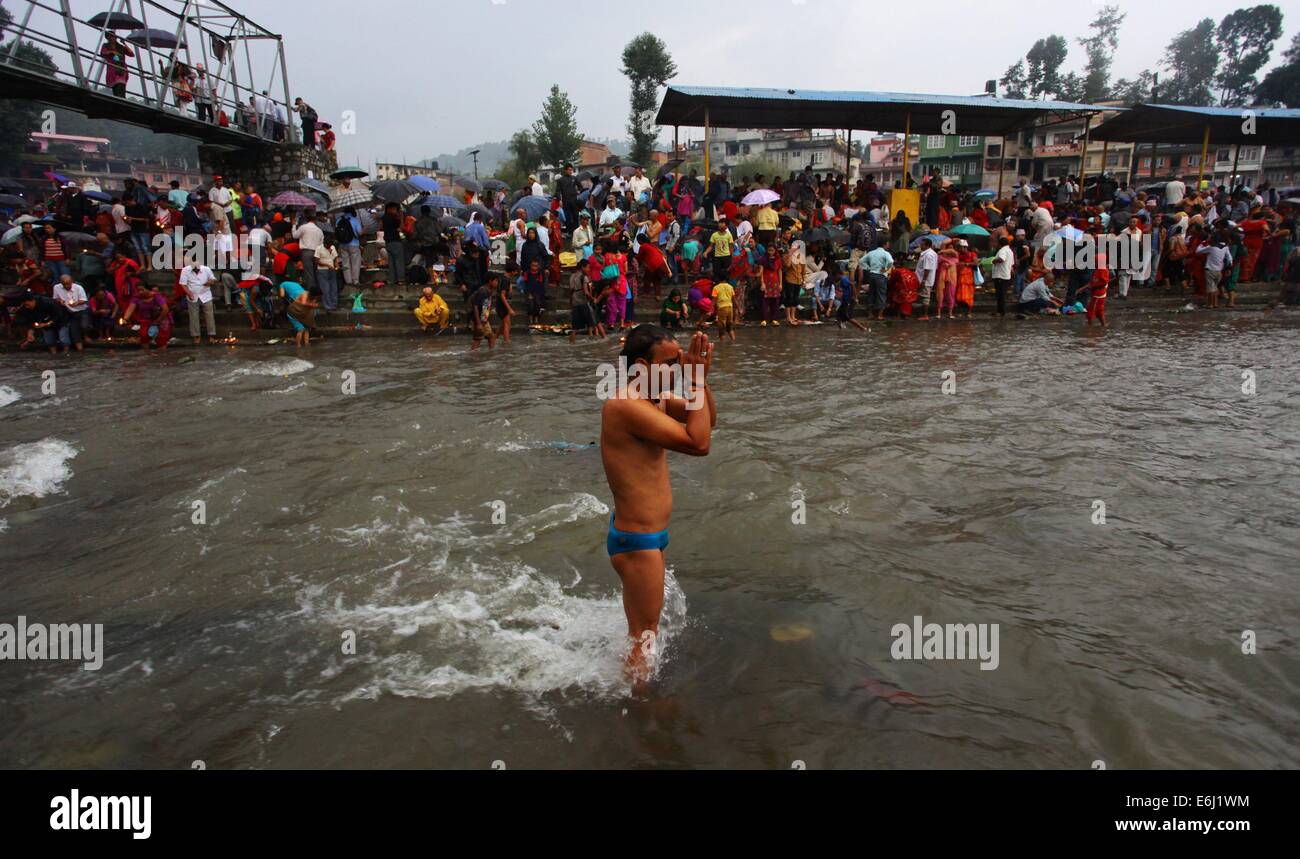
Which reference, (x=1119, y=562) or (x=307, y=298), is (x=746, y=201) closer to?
A: (x=307, y=298)

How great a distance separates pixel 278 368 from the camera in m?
11.6

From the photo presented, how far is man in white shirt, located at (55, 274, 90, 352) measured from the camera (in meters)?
13.2

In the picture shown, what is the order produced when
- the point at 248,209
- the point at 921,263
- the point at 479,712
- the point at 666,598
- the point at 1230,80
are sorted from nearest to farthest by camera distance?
1. the point at 479,712
2. the point at 666,598
3. the point at 921,263
4. the point at 248,209
5. the point at 1230,80

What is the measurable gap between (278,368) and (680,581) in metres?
9.31

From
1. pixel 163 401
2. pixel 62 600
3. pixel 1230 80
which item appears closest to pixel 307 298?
pixel 163 401

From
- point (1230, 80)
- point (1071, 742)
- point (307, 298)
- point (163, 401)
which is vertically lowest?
point (1071, 742)

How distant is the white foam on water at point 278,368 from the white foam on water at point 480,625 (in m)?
6.86

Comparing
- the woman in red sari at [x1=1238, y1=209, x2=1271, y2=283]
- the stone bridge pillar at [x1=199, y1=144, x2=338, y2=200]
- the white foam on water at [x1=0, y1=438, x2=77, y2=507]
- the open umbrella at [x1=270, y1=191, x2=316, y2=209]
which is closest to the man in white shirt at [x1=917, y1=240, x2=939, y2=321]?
the woman in red sari at [x1=1238, y1=209, x2=1271, y2=283]

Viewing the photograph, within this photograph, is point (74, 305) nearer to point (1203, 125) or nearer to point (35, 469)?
point (35, 469)

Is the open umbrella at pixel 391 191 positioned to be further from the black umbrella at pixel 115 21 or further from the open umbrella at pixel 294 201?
the black umbrella at pixel 115 21

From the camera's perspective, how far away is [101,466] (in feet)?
23.0

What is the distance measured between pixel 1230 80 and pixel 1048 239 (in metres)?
74.4

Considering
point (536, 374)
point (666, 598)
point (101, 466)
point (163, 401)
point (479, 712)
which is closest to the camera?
point (479, 712)

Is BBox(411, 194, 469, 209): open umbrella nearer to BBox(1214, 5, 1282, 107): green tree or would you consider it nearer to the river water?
the river water
